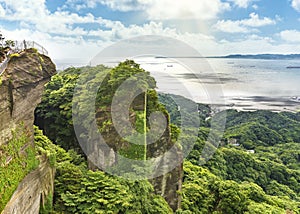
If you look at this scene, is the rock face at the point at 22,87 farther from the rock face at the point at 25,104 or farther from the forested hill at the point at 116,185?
the forested hill at the point at 116,185

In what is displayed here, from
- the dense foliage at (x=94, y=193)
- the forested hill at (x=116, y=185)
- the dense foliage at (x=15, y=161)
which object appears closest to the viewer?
the dense foliage at (x=15, y=161)

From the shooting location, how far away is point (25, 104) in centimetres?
889

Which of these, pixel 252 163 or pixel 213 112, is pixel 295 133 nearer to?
pixel 213 112

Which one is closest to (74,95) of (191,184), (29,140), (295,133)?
(29,140)

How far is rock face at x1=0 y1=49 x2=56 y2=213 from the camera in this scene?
25.0ft

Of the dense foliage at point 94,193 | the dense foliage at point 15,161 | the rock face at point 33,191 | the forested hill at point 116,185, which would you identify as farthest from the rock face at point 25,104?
the forested hill at point 116,185

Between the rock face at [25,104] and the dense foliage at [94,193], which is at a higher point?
the rock face at [25,104]

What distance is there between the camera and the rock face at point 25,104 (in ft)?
25.0

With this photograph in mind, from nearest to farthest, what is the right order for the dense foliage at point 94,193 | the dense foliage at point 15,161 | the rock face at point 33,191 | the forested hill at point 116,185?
the dense foliage at point 15,161 → the rock face at point 33,191 → the dense foliage at point 94,193 → the forested hill at point 116,185

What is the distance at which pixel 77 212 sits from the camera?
10.2 m

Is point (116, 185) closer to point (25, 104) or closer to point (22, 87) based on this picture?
point (25, 104)

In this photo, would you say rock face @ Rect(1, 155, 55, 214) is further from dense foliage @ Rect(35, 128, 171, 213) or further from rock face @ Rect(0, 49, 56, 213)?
dense foliage @ Rect(35, 128, 171, 213)

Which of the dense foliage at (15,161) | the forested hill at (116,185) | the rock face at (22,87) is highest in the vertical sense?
the rock face at (22,87)

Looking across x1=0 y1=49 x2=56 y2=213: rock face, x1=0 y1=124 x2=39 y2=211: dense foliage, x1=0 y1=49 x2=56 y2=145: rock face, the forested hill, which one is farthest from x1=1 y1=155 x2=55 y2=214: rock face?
x1=0 y1=49 x2=56 y2=145: rock face
